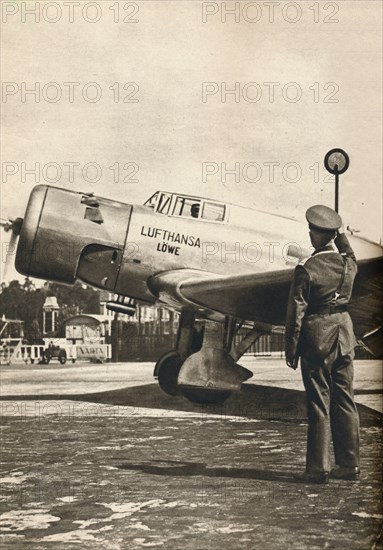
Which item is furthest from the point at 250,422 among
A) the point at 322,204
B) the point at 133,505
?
the point at 322,204

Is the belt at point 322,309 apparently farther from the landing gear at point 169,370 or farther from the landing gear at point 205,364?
the landing gear at point 169,370

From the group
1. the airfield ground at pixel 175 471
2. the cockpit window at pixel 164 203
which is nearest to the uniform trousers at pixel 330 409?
the airfield ground at pixel 175 471

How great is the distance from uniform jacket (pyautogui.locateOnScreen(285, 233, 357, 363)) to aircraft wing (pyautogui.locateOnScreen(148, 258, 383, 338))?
0.11 m

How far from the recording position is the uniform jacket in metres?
3.56

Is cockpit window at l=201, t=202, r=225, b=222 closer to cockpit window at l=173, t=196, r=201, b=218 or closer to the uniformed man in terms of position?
cockpit window at l=173, t=196, r=201, b=218

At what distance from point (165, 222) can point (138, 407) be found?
1.23 m

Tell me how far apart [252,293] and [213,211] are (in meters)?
0.56

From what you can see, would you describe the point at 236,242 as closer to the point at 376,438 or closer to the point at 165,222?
the point at 165,222

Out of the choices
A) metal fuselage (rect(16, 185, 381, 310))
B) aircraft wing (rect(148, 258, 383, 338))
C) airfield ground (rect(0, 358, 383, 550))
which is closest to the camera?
airfield ground (rect(0, 358, 383, 550))

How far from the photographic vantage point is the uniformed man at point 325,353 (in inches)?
140

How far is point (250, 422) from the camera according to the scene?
427cm

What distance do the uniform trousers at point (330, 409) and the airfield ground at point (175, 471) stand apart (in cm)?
11

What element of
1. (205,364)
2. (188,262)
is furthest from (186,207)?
(205,364)

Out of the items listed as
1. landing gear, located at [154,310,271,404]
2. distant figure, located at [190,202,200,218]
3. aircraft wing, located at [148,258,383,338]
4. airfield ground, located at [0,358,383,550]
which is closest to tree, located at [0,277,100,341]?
airfield ground, located at [0,358,383,550]
